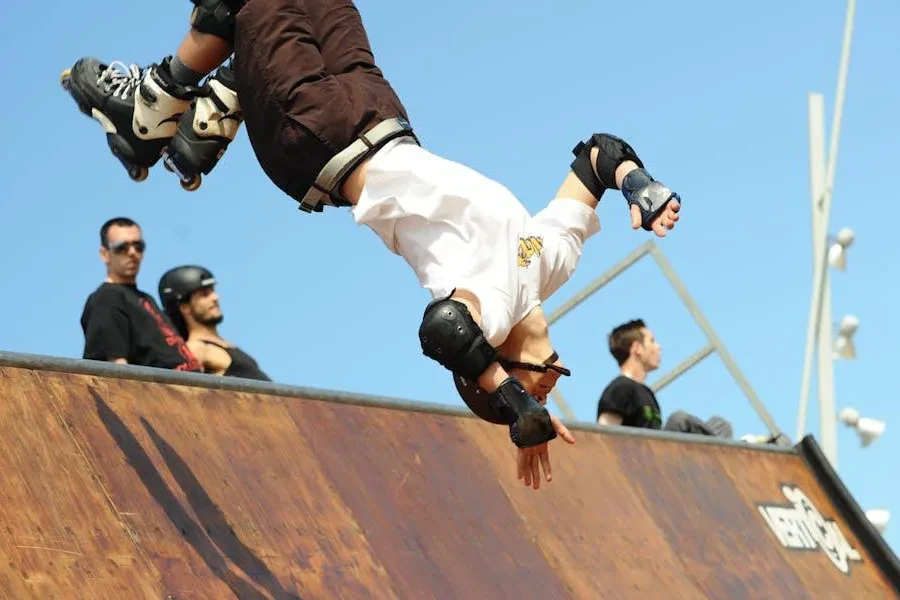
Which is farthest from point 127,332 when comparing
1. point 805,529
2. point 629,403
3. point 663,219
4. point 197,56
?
point 805,529

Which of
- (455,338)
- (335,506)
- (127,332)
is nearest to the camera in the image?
(455,338)

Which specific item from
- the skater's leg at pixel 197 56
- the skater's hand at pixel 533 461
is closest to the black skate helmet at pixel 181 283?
the skater's leg at pixel 197 56

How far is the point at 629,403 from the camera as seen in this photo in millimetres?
8664

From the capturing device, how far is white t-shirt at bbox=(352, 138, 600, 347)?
4355 millimetres

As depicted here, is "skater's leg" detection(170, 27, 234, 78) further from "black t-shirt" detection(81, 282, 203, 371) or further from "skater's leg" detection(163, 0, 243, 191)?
"black t-shirt" detection(81, 282, 203, 371)

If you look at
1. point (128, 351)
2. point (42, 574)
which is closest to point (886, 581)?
point (128, 351)

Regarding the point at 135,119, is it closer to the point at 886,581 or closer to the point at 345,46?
the point at 345,46

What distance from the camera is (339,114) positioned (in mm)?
4422

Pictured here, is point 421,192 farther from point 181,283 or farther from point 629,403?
point 629,403

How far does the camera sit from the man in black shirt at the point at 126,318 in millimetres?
6559

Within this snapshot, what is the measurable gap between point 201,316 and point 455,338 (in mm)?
3335

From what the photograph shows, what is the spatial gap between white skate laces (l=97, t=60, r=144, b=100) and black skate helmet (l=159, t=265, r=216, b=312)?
2.31 meters

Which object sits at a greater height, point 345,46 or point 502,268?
point 345,46

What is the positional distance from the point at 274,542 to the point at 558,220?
5.08ft
